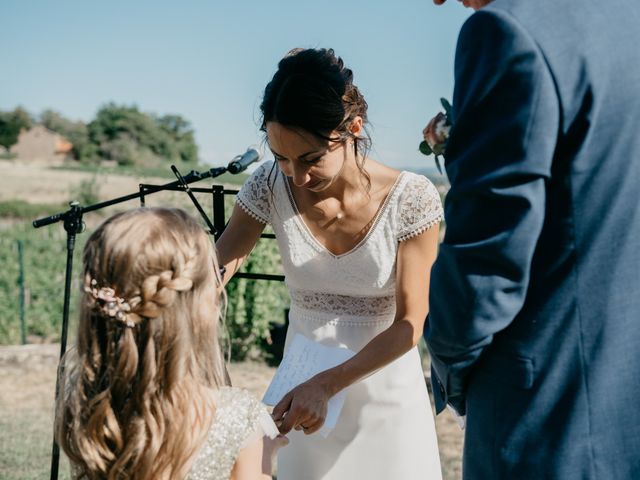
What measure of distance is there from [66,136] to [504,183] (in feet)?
186

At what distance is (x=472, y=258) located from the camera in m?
1.37

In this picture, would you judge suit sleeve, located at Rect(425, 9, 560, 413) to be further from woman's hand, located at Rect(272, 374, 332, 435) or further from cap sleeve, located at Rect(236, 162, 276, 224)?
cap sleeve, located at Rect(236, 162, 276, 224)

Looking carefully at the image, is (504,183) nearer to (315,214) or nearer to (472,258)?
(472,258)

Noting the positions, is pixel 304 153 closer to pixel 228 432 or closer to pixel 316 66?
pixel 316 66

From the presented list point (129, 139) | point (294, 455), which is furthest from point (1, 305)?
point (129, 139)

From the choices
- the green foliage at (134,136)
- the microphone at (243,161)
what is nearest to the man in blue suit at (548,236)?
the microphone at (243,161)

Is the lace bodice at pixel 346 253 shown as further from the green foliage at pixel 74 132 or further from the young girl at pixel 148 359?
the green foliage at pixel 74 132

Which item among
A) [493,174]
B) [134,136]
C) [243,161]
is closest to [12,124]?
[134,136]

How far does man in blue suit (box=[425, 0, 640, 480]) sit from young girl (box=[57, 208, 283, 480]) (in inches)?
21.4

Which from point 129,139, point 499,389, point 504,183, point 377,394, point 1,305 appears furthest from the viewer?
point 129,139

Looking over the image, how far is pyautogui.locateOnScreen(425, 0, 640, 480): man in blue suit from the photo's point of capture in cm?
130

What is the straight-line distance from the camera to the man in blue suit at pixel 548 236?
1.30 meters

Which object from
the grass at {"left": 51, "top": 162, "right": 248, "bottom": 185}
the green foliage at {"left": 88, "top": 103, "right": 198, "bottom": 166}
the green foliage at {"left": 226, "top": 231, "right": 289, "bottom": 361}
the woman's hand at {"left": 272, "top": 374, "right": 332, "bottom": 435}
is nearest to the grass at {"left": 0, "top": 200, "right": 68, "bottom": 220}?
the grass at {"left": 51, "top": 162, "right": 248, "bottom": 185}

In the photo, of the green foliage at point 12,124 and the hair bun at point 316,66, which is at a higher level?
the green foliage at point 12,124
